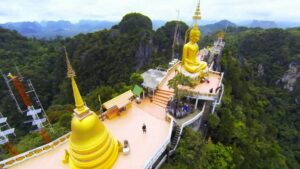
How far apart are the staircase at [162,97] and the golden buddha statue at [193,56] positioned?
3599 millimetres

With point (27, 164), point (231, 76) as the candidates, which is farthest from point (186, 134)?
point (231, 76)

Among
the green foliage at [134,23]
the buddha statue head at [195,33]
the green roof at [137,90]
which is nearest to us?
the green roof at [137,90]

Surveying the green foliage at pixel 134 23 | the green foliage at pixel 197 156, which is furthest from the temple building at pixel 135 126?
the green foliage at pixel 134 23

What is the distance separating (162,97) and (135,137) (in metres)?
6.15

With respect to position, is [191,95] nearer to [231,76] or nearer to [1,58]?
[231,76]

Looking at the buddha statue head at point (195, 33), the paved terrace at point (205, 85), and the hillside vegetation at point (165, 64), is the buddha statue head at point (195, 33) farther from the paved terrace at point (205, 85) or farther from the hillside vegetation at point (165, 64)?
the hillside vegetation at point (165, 64)

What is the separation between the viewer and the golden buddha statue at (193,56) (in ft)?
68.4

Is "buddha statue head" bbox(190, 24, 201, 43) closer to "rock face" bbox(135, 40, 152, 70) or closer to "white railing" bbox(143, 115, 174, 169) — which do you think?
"white railing" bbox(143, 115, 174, 169)

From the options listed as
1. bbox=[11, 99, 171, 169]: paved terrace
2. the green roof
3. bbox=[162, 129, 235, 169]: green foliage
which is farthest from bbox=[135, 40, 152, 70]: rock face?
bbox=[162, 129, 235, 169]: green foliage

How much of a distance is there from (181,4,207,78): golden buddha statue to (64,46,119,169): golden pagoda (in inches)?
511

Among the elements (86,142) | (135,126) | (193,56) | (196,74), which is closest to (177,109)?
(135,126)

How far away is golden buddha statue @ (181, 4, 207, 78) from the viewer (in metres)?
20.8

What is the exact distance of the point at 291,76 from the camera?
5444 centimetres

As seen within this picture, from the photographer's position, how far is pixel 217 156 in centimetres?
1595
